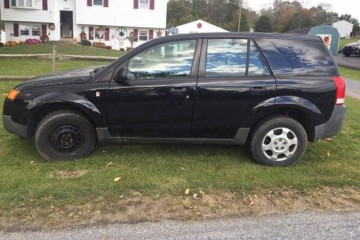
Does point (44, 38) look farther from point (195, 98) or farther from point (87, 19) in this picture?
point (195, 98)

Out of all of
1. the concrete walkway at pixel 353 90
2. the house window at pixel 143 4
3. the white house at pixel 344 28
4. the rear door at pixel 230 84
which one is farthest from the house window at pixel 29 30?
the white house at pixel 344 28

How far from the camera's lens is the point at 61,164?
4492 millimetres

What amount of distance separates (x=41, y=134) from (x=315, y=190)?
10.9ft

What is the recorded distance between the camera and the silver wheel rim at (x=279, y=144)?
180 inches

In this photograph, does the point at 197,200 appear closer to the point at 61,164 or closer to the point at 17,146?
the point at 61,164

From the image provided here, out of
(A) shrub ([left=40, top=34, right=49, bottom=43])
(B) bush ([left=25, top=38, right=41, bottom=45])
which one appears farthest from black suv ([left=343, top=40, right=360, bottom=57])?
(B) bush ([left=25, top=38, right=41, bottom=45])

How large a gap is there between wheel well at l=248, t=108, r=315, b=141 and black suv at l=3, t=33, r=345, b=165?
0.6 inches

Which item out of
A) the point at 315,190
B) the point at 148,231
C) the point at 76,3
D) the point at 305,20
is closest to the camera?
the point at 148,231

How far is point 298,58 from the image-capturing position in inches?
179

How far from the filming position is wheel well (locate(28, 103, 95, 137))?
450 centimetres

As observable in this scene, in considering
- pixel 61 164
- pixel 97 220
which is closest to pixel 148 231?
pixel 97 220

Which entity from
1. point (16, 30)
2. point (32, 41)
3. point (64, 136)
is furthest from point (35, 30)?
point (64, 136)

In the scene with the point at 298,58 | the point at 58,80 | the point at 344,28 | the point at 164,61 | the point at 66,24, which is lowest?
the point at 58,80

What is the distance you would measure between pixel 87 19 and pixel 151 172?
3211cm
